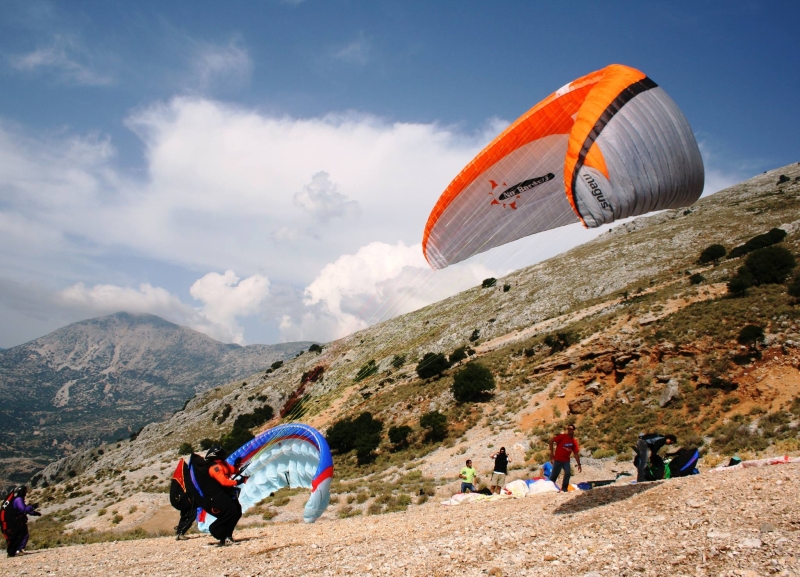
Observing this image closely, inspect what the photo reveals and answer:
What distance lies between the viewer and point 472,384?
24781 millimetres

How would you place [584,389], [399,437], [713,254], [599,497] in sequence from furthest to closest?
1. [713,254]
2. [399,437]
3. [584,389]
4. [599,497]

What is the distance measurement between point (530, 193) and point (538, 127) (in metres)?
1.42

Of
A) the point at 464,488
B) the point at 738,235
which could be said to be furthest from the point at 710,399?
the point at 738,235

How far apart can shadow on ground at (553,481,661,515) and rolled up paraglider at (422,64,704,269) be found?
13.6 ft

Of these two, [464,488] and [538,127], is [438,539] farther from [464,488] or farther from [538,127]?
[538,127]

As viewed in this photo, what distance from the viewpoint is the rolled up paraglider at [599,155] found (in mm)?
7016

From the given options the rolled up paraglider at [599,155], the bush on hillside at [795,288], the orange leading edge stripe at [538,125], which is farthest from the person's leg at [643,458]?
the bush on hillside at [795,288]

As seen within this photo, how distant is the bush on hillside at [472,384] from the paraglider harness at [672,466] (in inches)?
623

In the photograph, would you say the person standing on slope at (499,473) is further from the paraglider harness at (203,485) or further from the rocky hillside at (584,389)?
the paraglider harness at (203,485)

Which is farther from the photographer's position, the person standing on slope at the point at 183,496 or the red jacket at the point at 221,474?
the person standing on slope at the point at 183,496

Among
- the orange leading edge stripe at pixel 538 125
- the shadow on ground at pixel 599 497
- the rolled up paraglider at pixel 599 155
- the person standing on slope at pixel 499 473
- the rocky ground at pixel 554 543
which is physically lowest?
the person standing on slope at pixel 499 473

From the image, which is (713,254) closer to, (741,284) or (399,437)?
(741,284)

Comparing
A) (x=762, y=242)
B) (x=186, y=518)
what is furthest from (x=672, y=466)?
(x=762, y=242)

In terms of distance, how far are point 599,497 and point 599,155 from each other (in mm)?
5405
